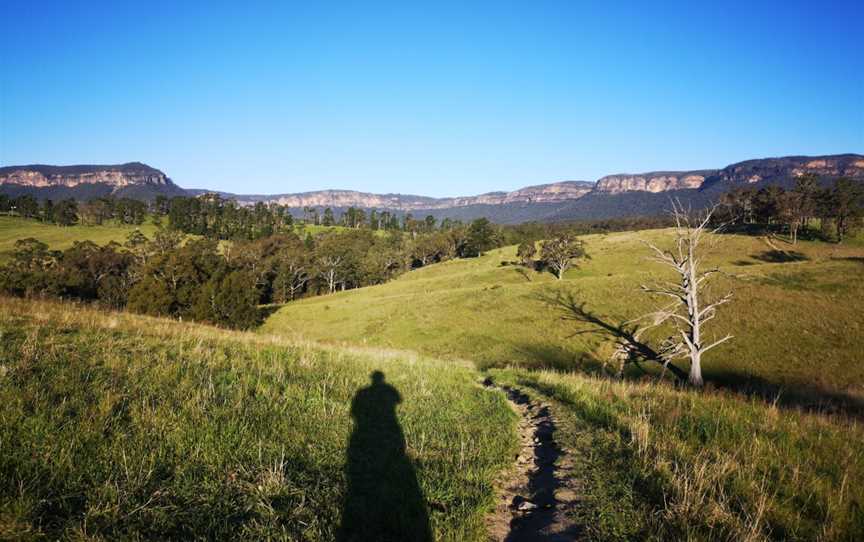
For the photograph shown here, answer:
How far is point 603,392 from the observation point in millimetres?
10961

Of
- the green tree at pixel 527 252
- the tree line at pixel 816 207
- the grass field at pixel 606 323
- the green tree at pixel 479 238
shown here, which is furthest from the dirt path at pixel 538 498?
the green tree at pixel 479 238

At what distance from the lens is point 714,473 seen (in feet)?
16.4

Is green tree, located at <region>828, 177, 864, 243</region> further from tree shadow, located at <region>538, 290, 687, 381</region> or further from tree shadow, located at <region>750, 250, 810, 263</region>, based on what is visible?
tree shadow, located at <region>538, 290, 687, 381</region>

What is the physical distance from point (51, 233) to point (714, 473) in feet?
567

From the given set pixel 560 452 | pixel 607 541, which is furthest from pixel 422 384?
pixel 607 541

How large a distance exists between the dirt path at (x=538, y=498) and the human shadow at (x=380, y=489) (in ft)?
3.11

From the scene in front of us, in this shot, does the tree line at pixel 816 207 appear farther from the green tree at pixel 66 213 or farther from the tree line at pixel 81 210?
the green tree at pixel 66 213

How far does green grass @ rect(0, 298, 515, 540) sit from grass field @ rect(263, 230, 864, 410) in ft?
68.0

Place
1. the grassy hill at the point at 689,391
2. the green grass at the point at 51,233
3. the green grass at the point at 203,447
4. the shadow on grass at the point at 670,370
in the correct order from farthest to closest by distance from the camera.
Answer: the green grass at the point at 51,233 → the shadow on grass at the point at 670,370 → the grassy hill at the point at 689,391 → the green grass at the point at 203,447

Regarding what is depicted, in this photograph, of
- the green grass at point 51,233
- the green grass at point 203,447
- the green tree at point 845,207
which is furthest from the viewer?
the green grass at point 51,233

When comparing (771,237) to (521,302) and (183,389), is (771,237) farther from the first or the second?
(183,389)

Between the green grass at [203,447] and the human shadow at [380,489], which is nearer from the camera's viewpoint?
the green grass at [203,447]

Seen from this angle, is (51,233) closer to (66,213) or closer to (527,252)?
(66,213)

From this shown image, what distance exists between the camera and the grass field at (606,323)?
86.7 feet
